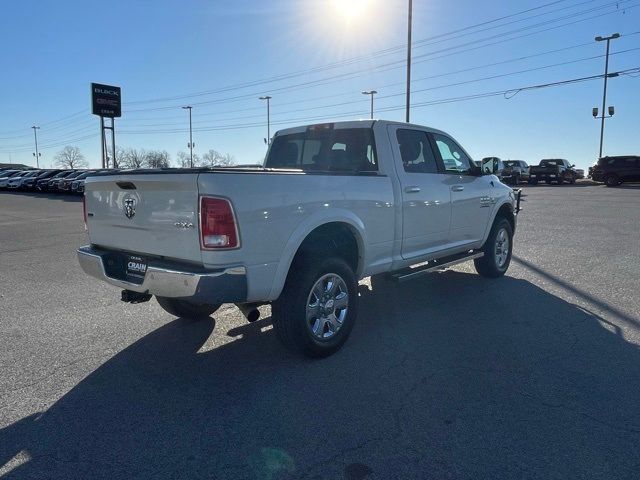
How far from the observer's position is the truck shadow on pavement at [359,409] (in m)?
2.81

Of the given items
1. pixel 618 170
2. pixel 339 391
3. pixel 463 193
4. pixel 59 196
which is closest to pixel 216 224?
pixel 339 391

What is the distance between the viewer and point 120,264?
4.20 meters

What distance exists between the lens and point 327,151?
557 centimetres

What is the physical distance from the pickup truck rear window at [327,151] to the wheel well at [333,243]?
767 millimetres

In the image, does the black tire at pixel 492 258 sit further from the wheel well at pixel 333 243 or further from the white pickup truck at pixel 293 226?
the wheel well at pixel 333 243

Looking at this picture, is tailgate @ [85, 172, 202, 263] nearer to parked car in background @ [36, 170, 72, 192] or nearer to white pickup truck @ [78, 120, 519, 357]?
white pickup truck @ [78, 120, 519, 357]

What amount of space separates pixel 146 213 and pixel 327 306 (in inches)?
65.3

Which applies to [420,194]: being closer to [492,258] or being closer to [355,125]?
[355,125]

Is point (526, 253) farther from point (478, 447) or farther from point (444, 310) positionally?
point (478, 447)

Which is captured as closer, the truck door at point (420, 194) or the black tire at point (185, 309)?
the black tire at point (185, 309)

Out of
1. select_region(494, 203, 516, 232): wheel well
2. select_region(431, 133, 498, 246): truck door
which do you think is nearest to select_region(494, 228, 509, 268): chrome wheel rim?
select_region(494, 203, 516, 232): wheel well

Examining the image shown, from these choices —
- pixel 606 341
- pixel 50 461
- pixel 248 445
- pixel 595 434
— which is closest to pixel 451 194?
pixel 606 341

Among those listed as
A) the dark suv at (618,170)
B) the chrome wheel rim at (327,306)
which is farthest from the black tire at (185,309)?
the dark suv at (618,170)

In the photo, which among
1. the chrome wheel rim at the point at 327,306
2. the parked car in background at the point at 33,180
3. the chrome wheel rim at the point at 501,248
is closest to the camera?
the chrome wheel rim at the point at 327,306
